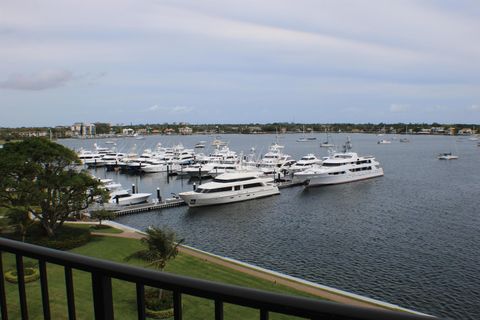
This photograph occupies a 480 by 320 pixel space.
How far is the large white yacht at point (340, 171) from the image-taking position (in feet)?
194

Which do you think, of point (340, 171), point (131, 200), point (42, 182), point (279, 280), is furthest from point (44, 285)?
point (340, 171)

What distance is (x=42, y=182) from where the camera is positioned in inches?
1085

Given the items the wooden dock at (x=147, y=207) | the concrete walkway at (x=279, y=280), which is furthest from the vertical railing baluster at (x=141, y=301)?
the wooden dock at (x=147, y=207)

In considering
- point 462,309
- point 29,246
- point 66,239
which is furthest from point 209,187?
point 29,246

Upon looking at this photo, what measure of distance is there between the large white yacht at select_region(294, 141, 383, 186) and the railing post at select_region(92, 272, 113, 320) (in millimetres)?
57095

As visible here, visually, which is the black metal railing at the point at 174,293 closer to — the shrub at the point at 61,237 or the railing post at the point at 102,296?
the railing post at the point at 102,296

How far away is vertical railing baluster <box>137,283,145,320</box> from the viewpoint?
7.61 ft

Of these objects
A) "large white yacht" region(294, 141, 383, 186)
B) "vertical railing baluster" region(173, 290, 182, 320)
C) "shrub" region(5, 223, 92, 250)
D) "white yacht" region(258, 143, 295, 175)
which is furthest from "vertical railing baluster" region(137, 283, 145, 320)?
"white yacht" region(258, 143, 295, 175)

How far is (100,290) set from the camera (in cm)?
252

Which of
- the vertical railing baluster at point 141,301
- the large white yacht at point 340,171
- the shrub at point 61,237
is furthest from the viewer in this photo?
the large white yacht at point 340,171

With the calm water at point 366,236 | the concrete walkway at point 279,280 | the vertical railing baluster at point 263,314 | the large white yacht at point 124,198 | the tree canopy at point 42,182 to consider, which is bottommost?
the calm water at point 366,236

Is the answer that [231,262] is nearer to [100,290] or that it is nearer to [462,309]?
[462,309]

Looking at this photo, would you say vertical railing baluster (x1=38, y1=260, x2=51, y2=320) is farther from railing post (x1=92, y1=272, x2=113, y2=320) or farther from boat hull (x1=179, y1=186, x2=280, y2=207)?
boat hull (x1=179, y1=186, x2=280, y2=207)

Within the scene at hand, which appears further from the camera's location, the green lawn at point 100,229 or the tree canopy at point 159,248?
the green lawn at point 100,229
